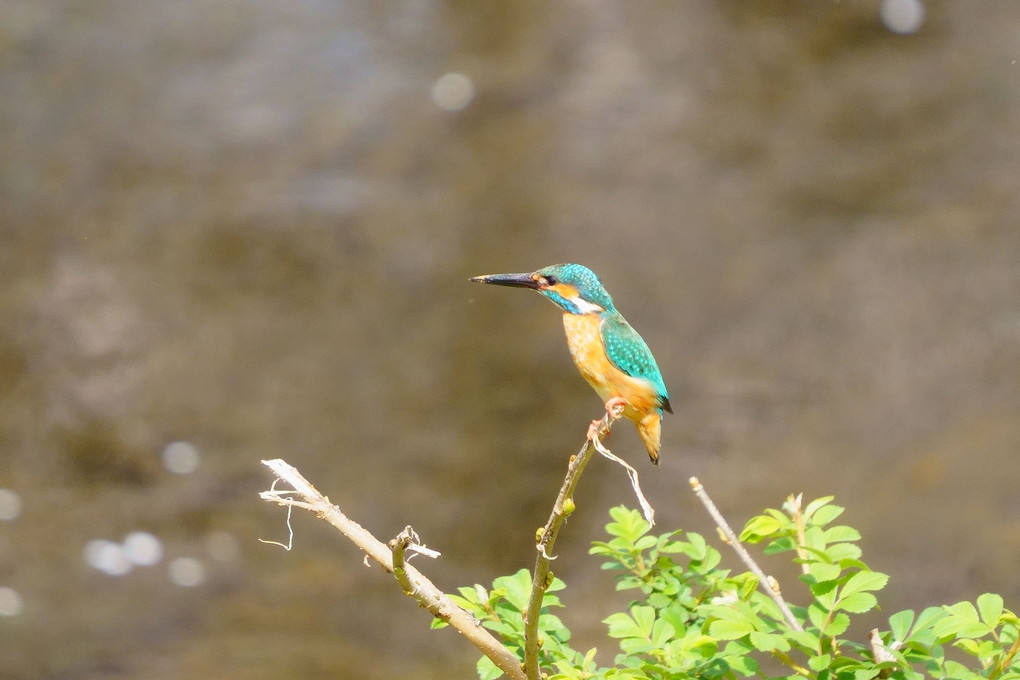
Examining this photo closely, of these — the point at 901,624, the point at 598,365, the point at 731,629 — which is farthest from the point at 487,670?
the point at 901,624

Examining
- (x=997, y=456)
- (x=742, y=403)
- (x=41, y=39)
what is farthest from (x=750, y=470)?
(x=41, y=39)

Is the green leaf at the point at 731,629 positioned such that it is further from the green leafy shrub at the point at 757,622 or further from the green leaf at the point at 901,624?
the green leaf at the point at 901,624

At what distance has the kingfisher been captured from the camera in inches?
51.9

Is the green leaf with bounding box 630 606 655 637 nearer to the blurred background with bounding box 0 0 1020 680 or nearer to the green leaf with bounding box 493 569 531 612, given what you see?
the green leaf with bounding box 493 569 531 612

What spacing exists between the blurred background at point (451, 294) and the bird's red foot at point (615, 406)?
2243mm

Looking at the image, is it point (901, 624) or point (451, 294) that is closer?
point (901, 624)

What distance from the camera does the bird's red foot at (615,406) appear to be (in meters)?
1.29

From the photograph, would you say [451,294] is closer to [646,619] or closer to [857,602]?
[646,619]

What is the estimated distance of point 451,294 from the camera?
152 inches

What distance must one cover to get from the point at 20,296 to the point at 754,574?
148 inches

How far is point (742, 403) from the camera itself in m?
3.63

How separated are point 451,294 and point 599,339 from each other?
8.39 feet

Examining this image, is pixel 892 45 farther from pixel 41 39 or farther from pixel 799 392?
pixel 41 39

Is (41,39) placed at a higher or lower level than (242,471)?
higher
